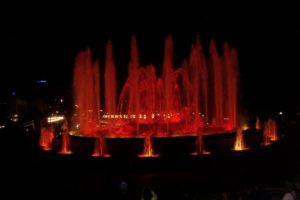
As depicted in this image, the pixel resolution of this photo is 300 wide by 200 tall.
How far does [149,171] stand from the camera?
14406 mm

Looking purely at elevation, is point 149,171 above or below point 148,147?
below

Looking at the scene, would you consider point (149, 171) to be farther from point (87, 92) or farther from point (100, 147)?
point (87, 92)

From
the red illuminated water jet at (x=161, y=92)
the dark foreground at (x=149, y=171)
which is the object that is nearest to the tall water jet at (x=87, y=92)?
the red illuminated water jet at (x=161, y=92)

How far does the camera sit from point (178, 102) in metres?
23.3

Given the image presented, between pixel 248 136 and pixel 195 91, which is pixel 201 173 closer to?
pixel 248 136

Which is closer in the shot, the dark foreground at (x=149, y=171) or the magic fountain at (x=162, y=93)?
the dark foreground at (x=149, y=171)

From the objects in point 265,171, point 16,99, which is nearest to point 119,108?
point 265,171

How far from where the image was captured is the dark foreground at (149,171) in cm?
1318

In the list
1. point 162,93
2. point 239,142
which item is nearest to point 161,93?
point 162,93

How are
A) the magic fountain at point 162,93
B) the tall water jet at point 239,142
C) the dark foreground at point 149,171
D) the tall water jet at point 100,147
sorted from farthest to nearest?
the magic fountain at point 162,93, the tall water jet at point 239,142, the tall water jet at point 100,147, the dark foreground at point 149,171

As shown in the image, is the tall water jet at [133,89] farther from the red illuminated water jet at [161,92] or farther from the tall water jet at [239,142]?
the tall water jet at [239,142]

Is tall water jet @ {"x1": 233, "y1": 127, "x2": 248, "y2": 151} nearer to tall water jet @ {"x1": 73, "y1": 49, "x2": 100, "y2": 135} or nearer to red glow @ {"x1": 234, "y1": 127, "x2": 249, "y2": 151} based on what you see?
red glow @ {"x1": 234, "y1": 127, "x2": 249, "y2": 151}

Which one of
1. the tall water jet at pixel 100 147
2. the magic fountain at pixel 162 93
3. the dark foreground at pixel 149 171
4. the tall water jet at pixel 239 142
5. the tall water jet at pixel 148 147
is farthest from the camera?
the magic fountain at pixel 162 93

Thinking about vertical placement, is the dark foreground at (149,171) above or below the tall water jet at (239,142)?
below
